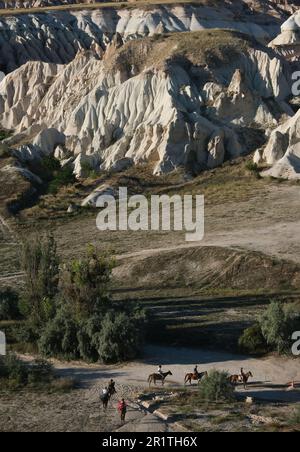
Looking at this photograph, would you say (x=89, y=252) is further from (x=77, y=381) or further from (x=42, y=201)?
(x=42, y=201)

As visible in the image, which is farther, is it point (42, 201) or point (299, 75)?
point (299, 75)

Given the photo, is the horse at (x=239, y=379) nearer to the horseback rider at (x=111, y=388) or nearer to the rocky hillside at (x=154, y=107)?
the horseback rider at (x=111, y=388)

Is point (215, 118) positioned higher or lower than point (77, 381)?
higher

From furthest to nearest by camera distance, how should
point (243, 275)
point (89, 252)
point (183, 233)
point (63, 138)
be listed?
point (63, 138)
point (183, 233)
point (243, 275)
point (89, 252)

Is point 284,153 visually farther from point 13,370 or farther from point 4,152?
point 13,370

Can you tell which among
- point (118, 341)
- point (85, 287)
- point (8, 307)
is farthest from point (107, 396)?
point (8, 307)

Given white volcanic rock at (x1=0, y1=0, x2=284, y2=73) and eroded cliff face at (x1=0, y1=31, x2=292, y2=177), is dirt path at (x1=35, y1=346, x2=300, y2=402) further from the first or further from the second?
white volcanic rock at (x1=0, y1=0, x2=284, y2=73)
